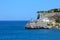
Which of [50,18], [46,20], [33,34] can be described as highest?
[50,18]

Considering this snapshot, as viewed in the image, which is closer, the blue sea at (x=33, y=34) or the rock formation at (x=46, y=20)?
the blue sea at (x=33, y=34)

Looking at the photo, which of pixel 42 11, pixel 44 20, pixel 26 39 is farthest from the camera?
pixel 42 11

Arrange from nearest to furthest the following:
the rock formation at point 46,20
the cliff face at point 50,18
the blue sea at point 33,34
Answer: the blue sea at point 33,34 → the rock formation at point 46,20 → the cliff face at point 50,18

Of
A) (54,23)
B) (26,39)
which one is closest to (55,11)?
(54,23)

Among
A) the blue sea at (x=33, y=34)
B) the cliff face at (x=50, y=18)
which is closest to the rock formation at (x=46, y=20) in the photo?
the cliff face at (x=50, y=18)

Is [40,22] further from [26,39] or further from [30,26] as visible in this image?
[26,39]

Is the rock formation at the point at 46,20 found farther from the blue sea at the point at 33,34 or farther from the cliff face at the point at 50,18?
the blue sea at the point at 33,34

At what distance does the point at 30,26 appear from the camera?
8081cm

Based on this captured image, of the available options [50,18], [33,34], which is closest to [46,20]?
[50,18]

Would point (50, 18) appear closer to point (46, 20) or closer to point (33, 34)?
point (46, 20)

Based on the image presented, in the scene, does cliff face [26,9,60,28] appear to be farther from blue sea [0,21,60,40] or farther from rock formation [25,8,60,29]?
blue sea [0,21,60,40]

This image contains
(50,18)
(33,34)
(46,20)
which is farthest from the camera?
(50,18)

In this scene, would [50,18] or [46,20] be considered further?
[50,18]

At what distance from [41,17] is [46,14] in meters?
1.79
